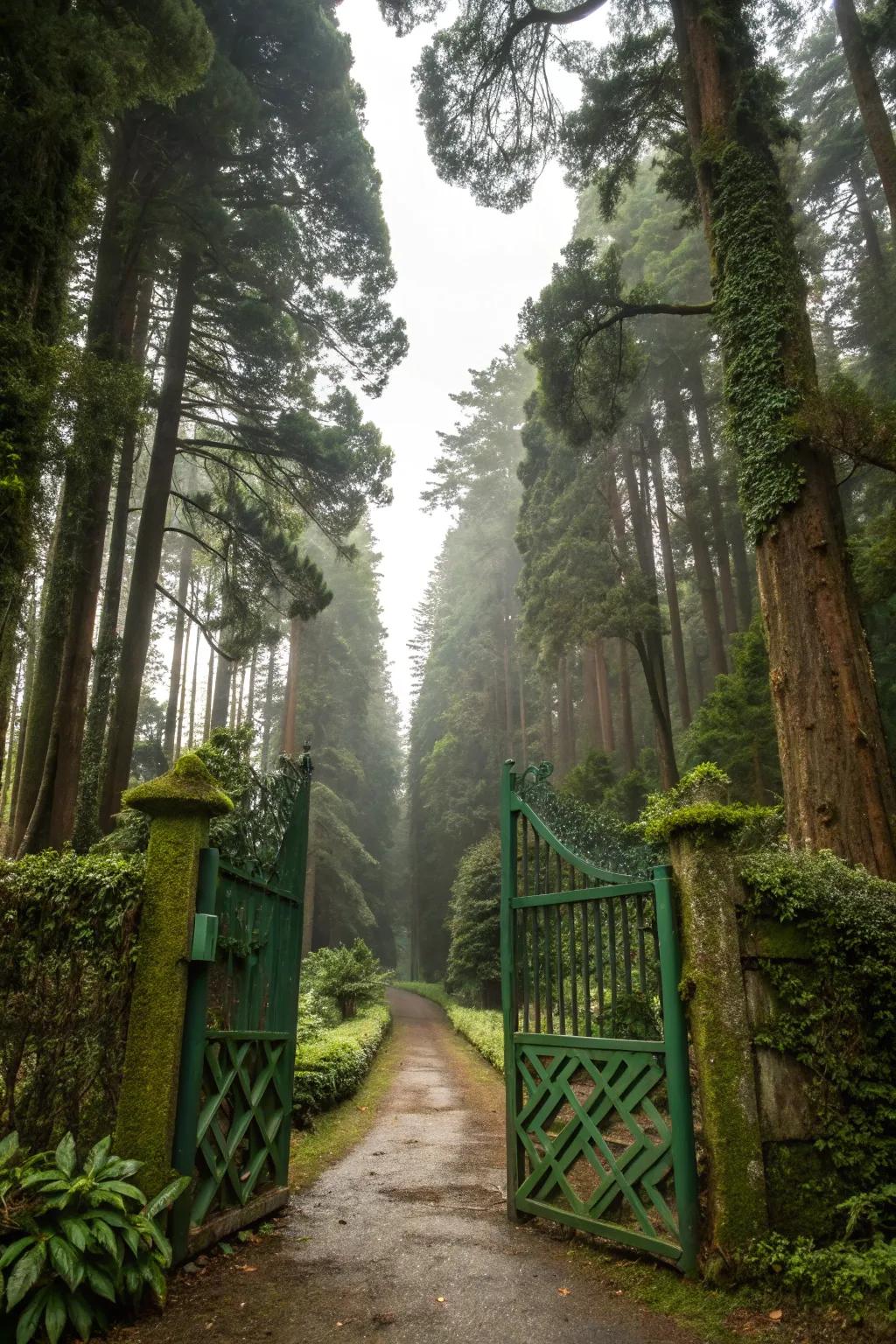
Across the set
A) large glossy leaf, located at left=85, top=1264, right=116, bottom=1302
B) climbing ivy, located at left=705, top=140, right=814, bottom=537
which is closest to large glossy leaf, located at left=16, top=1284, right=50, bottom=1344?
large glossy leaf, located at left=85, top=1264, right=116, bottom=1302

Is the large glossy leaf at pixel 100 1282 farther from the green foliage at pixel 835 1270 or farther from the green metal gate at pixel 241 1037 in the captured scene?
the green foliage at pixel 835 1270

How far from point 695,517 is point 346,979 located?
46.9ft

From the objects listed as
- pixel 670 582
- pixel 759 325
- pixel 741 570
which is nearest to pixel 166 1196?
pixel 759 325

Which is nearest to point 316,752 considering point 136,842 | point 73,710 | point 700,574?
point 700,574

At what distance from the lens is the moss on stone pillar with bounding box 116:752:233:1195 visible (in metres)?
3.58

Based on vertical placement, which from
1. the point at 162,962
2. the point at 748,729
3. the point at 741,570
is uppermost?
the point at 741,570

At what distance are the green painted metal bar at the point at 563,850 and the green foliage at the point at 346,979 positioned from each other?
1369 centimetres

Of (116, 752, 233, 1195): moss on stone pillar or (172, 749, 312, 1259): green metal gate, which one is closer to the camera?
(116, 752, 233, 1195): moss on stone pillar

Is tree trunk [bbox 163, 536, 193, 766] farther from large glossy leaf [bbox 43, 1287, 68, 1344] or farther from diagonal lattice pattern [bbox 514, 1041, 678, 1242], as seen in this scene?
large glossy leaf [bbox 43, 1287, 68, 1344]

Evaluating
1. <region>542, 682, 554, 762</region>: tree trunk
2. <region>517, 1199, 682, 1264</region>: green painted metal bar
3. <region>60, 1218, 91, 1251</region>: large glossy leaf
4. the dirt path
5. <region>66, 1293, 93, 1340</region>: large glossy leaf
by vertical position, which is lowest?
the dirt path

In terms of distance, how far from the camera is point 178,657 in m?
26.7

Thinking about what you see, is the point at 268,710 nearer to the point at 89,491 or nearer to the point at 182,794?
the point at 89,491

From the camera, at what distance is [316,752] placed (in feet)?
102

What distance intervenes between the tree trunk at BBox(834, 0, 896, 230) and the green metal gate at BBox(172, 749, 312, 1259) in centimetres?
1222
